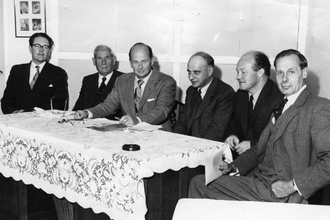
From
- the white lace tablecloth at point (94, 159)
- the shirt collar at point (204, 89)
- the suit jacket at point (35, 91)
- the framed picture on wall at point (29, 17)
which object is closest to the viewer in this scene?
the white lace tablecloth at point (94, 159)

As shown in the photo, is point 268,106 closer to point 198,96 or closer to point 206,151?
point 198,96

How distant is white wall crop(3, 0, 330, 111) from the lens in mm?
5234

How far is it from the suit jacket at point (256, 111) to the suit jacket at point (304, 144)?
78cm

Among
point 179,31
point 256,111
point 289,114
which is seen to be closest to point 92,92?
point 179,31

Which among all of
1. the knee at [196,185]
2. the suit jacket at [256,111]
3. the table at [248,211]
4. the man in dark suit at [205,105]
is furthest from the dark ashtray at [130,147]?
the man in dark suit at [205,105]

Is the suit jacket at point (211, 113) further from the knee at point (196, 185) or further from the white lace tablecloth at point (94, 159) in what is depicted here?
the knee at point (196, 185)

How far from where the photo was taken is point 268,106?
3.62 m

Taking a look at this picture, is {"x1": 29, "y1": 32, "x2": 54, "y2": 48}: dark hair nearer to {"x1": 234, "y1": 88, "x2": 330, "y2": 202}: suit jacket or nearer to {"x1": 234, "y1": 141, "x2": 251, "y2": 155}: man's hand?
{"x1": 234, "y1": 141, "x2": 251, "y2": 155}: man's hand

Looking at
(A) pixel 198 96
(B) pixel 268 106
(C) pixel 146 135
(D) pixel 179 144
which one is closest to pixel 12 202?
(C) pixel 146 135

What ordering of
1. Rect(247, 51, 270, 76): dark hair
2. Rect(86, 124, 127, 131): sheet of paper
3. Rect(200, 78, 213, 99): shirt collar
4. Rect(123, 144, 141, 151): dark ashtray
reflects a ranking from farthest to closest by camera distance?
Rect(200, 78, 213, 99): shirt collar, Rect(247, 51, 270, 76): dark hair, Rect(86, 124, 127, 131): sheet of paper, Rect(123, 144, 141, 151): dark ashtray

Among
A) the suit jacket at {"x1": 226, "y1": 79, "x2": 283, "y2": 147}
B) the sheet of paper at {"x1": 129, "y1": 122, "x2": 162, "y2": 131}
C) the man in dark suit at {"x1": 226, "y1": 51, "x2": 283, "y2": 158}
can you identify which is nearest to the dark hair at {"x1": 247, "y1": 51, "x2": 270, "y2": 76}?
the man in dark suit at {"x1": 226, "y1": 51, "x2": 283, "y2": 158}

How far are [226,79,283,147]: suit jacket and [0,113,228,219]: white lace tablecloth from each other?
0.81 m

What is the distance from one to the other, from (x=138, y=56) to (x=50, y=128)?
1316 millimetres

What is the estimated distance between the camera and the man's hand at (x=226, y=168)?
295 cm
